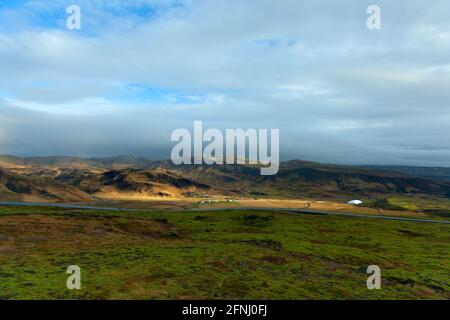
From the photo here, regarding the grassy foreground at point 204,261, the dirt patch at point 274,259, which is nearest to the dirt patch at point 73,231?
the grassy foreground at point 204,261

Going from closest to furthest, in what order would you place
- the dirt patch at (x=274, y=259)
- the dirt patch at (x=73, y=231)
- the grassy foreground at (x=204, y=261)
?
the grassy foreground at (x=204, y=261) < the dirt patch at (x=274, y=259) < the dirt patch at (x=73, y=231)

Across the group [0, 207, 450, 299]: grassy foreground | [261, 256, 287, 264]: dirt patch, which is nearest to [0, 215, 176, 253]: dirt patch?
[0, 207, 450, 299]: grassy foreground

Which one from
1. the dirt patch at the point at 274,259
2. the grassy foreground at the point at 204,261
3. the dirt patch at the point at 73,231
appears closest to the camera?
the grassy foreground at the point at 204,261

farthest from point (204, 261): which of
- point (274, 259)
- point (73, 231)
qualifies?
point (73, 231)

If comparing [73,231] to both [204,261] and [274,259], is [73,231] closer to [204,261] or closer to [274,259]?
[204,261]

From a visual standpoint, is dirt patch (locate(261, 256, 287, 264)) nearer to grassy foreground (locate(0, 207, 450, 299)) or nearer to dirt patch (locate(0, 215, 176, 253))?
grassy foreground (locate(0, 207, 450, 299))

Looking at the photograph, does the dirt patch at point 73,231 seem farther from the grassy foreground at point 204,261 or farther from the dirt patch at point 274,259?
the dirt patch at point 274,259

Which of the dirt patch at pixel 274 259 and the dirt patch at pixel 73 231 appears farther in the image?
the dirt patch at pixel 73 231

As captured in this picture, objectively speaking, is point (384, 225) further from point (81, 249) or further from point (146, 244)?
point (81, 249)
